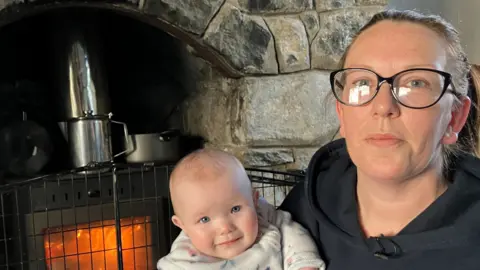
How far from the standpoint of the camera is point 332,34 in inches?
85.0

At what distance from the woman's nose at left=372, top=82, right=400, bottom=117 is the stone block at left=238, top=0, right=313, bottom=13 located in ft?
3.90

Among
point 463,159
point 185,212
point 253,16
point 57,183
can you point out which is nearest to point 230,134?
point 253,16

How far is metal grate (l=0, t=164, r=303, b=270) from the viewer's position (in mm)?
1948

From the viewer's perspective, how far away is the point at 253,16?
2.06m

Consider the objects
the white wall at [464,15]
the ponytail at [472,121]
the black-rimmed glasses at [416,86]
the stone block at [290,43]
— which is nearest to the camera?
the black-rimmed glasses at [416,86]

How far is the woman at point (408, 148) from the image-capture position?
0.93m

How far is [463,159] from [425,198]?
0.36ft

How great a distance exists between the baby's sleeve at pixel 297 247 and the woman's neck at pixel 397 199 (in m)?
0.11

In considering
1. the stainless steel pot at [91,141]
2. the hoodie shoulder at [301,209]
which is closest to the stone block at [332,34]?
the stainless steel pot at [91,141]

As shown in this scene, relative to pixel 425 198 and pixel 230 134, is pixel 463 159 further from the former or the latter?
pixel 230 134

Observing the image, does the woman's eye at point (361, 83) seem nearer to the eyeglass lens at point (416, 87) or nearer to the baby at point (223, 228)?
the eyeglass lens at point (416, 87)

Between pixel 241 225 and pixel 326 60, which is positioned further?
pixel 326 60

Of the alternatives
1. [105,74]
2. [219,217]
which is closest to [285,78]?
[105,74]

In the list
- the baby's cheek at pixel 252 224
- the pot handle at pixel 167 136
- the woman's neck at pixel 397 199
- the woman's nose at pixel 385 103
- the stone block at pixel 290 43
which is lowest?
the baby's cheek at pixel 252 224
